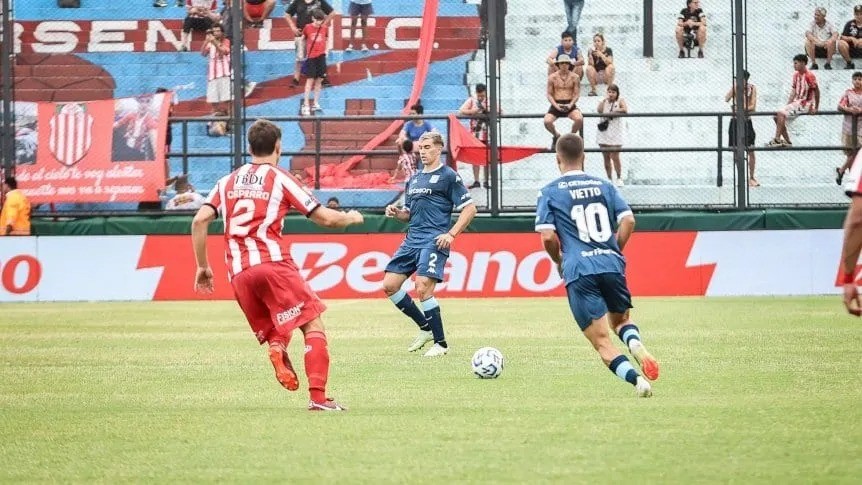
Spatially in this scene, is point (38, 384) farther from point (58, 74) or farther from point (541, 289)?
point (58, 74)

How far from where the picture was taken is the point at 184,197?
24484 millimetres

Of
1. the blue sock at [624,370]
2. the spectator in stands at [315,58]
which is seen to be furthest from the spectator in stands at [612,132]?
the blue sock at [624,370]

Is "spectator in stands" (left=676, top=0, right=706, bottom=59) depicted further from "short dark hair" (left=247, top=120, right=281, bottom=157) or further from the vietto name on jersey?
"short dark hair" (left=247, top=120, right=281, bottom=157)

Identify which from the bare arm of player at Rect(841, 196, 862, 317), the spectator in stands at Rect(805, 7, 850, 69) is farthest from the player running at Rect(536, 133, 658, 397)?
the spectator in stands at Rect(805, 7, 850, 69)

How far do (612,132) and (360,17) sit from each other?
17.0ft

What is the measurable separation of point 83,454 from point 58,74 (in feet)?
62.8

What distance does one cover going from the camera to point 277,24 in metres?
26.1

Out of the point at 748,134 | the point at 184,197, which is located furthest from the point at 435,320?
the point at 748,134

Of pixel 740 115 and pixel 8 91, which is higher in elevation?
pixel 8 91

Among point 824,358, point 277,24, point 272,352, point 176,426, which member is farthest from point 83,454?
point 277,24

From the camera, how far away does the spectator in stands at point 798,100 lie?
2512 cm

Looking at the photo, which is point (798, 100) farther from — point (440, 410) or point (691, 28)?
point (440, 410)

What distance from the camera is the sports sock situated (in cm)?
941

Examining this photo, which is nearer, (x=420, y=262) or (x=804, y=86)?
(x=420, y=262)
